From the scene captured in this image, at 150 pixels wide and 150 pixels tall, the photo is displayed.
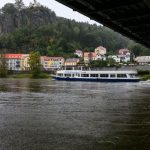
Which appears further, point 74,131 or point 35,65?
point 35,65

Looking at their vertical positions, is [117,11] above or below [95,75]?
above

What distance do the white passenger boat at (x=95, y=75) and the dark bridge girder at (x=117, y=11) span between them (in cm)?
5902

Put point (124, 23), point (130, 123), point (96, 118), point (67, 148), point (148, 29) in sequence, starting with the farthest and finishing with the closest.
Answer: point (148, 29), point (124, 23), point (96, 118), point (130, 123), point (67, 148)

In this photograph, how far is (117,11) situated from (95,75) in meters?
71.9

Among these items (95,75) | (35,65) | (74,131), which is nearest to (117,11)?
(74,131)

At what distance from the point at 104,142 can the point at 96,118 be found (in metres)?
7.55

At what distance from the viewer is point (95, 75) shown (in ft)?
335

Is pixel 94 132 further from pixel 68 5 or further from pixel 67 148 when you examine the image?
pixel 68 5

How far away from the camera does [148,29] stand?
132 ft

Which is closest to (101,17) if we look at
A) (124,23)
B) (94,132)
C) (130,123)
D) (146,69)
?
(124,23)

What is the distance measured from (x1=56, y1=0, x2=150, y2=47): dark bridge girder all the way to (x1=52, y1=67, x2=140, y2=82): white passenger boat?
194 feet

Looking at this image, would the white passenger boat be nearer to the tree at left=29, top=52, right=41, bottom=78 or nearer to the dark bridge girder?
the tree at left=29, top=52, right=41, bottom=78

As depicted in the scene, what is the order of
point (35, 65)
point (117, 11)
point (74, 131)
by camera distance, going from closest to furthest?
point (74, 131) < point (117, 11) < point (35, 65)

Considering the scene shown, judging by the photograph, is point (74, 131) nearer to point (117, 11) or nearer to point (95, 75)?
point (117, 11)
